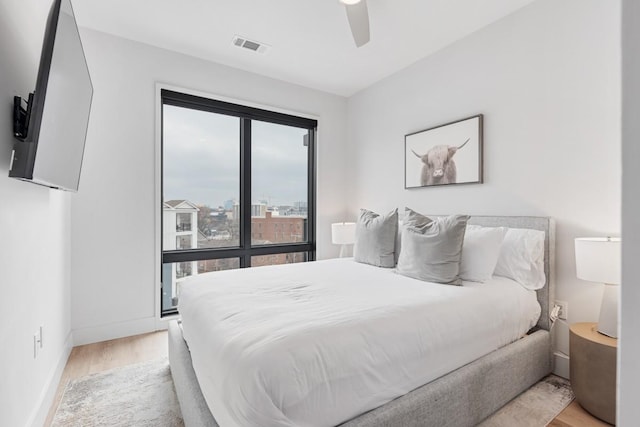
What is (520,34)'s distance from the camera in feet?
8.33

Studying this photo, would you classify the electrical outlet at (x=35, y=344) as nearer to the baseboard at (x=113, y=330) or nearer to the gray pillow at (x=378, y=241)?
the baseboard at (x=113, y=330)

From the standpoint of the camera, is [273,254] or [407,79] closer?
[407,79]

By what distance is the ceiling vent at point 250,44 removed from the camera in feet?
9.84

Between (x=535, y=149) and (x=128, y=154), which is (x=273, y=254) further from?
(x=535, y=149)

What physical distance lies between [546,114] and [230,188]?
2.99 metres

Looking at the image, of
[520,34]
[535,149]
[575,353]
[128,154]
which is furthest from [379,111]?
[575,353]

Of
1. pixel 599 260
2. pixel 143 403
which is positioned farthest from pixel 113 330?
pixel 599 260

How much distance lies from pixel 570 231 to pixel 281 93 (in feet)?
10.3

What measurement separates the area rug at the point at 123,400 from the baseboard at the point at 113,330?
0.67 m

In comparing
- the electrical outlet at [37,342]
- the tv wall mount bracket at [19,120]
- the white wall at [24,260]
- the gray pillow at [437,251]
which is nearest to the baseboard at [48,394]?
the white wall at [24,260]

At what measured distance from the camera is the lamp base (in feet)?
6.03

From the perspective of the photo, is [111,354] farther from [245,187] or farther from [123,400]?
[245,187]

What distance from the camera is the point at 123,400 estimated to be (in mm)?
2000

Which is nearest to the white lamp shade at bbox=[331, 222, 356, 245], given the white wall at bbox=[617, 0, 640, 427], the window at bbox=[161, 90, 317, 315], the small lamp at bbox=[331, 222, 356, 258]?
the small lamp at bbox=[331, 222, 356, 258]
